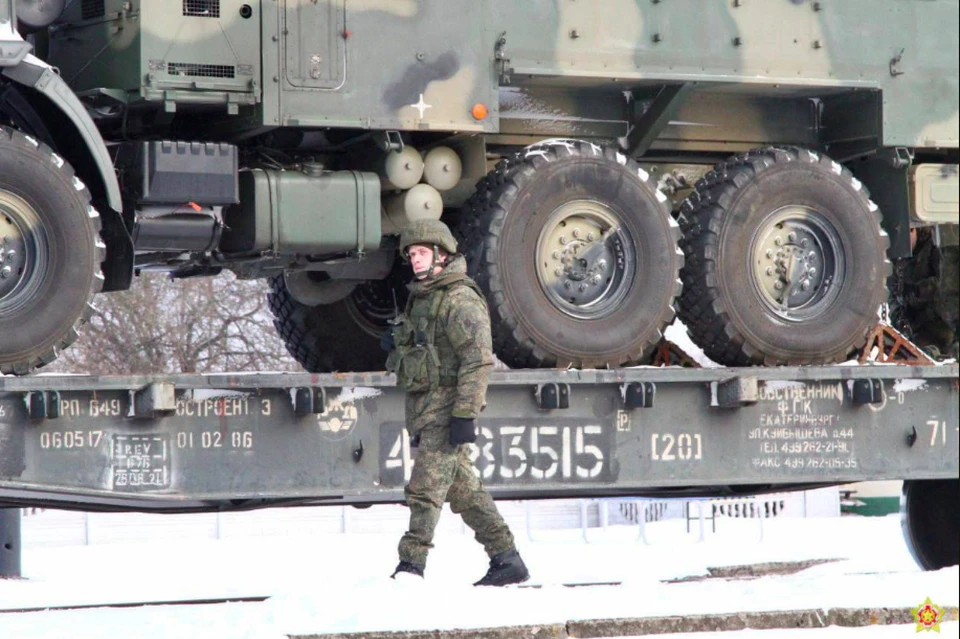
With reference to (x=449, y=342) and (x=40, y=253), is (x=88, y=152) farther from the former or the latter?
(x=449, y=342)

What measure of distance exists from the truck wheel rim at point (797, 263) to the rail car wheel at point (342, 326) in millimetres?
2353

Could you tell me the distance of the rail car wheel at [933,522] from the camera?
10.0m

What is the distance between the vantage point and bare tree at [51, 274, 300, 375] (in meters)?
22.4

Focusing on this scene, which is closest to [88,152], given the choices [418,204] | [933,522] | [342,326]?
[418,204]

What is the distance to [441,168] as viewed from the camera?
8727mm

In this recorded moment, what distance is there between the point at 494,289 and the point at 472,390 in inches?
45.1

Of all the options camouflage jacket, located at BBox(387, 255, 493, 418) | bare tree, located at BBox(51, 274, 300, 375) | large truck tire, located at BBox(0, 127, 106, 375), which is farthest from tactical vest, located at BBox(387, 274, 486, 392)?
bare tree, located at BBox(51, 274, 300, 375)

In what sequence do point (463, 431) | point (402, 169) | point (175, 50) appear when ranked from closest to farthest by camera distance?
1. point (463, 431)
2. point (175, 50)
3. point (402, 169)

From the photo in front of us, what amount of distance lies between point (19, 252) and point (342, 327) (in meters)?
3.18

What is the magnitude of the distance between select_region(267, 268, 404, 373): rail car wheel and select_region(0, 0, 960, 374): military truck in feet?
1.03

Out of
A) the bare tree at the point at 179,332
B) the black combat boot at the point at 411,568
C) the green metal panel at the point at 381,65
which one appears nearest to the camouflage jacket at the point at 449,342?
the black combat boot at the point at 411,568

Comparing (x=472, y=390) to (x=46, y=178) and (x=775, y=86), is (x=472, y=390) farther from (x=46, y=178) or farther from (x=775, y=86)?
(x=775, y=86)

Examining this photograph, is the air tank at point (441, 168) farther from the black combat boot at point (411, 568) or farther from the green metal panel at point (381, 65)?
the black combat boot at point (411, 568)

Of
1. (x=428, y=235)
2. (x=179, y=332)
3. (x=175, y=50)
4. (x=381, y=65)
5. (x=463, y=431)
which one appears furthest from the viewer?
(x=179, y=332)
